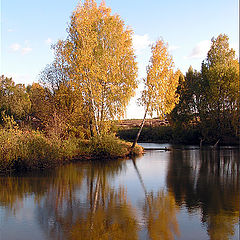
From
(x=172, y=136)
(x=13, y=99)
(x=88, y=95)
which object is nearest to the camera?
(x=88, y=95)

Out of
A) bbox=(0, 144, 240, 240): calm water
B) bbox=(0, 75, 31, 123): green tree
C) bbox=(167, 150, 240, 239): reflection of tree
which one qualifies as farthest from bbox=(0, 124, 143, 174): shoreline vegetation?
bbox=(0, 75, 31, 123): green tree

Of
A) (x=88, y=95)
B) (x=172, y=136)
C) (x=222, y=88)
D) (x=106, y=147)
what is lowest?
(x=106, y=147)

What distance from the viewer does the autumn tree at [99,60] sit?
22.9 meters

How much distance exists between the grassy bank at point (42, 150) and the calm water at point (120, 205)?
1288 mm

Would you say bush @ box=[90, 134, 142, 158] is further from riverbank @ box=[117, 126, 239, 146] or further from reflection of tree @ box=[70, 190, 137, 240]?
riverbank @ box=[117, 126, 239, 146]

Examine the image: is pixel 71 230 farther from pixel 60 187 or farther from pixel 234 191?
pixel 234 191

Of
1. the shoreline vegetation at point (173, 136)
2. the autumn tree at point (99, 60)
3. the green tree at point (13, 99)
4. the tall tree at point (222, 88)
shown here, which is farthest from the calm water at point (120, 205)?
the green tree at point (13, 99)

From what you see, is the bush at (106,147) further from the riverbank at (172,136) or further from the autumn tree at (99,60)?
the riverbank at (172,136)

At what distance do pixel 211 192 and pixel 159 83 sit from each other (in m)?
13.7

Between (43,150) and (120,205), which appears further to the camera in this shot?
(43,150)

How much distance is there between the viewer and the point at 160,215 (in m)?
8.87

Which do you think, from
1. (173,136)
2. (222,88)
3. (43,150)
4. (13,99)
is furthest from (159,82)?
(13,99)

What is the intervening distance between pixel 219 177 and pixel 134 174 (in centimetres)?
436

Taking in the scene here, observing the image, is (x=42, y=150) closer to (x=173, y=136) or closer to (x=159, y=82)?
(x=159, y=82)
